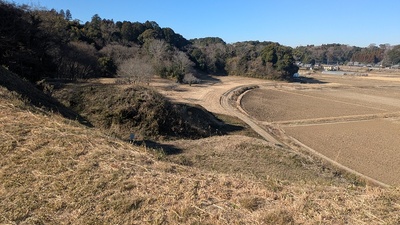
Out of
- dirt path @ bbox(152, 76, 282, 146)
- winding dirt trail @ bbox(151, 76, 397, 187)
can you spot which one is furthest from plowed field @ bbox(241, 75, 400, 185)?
dirt path @ bbox(152, 76, 282, 146)

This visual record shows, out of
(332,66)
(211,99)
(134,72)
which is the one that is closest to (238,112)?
(211,99)

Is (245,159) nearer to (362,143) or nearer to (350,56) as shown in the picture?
(362,143)

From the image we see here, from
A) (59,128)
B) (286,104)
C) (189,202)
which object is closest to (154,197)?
(189,202)

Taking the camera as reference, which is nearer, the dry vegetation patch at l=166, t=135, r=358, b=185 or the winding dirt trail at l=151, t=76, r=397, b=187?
the dry vegetation patch at l=166, t=135, r=358, b=185

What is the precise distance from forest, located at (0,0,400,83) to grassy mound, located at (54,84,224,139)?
627 cm

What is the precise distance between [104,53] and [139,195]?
53200 millimetres

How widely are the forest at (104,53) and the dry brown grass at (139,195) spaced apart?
17631 mm

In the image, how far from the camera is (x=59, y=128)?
545 cm

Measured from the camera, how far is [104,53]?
52562 mm

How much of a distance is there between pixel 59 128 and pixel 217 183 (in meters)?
3.33

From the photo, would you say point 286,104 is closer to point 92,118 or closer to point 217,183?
point 92,118

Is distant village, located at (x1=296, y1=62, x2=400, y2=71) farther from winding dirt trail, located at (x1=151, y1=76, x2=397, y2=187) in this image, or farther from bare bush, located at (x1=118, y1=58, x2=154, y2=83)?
bare bush, located at (x1=118, y1=58, x2=154, y2=83)

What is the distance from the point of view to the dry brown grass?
3154 mm

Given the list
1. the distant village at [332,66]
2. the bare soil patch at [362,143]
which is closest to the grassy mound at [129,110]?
the bare soil patch at [362,143]
